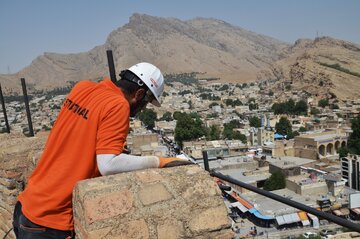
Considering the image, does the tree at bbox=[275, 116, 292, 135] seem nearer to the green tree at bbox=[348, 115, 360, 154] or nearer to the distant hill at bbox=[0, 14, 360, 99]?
the green tree at bbox=[348, 115, 360, 154]

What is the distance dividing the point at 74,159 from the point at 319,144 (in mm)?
33697

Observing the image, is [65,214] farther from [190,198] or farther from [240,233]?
[240,233]

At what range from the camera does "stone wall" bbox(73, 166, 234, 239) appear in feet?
5.31

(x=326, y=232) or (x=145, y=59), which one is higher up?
(x=145, y=59)

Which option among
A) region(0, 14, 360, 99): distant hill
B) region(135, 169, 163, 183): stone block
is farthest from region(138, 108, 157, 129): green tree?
region(135, 169, 163, 183): stone block

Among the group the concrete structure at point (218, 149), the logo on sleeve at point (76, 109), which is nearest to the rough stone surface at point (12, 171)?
the logo on sleeve at point (76, 109)

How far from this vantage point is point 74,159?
1.86 m

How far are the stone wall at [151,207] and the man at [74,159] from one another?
10 cm

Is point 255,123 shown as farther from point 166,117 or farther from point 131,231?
point 131,231

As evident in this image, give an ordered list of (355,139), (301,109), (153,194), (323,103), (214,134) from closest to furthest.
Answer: (153,194) → (355,139) → (214,134) → (301,109) → (323,103)

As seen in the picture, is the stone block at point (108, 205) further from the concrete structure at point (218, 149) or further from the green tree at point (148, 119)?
the green tree at point (148, 119)

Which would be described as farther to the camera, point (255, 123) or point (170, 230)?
point (255, 123)

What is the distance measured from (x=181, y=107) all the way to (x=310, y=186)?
54.4 metres

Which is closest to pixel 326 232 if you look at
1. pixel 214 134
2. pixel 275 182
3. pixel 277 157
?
pixel 275 182
